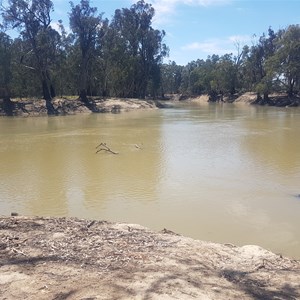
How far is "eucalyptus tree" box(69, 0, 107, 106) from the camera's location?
136 feet

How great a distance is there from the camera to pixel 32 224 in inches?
223

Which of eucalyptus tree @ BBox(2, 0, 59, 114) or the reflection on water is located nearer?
the reflection on water

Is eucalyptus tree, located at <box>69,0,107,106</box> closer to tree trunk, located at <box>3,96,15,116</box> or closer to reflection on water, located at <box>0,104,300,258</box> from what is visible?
tree trunk, located at <box>3,96,15,116</box>

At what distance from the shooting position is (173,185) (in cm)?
1062

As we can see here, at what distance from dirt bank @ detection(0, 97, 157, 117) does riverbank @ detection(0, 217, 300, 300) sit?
3431 centimetres

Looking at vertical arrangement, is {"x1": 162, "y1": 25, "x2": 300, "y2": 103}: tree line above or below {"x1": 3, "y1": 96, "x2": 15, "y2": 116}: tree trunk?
above

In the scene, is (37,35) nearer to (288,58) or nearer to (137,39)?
(137,39)

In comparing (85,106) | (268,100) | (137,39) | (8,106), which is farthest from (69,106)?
(268,100)

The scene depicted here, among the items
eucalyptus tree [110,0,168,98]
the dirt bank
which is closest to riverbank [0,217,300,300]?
the dirt bank

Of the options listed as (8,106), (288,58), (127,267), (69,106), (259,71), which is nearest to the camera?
(127,267)

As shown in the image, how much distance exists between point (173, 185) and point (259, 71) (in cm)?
6019

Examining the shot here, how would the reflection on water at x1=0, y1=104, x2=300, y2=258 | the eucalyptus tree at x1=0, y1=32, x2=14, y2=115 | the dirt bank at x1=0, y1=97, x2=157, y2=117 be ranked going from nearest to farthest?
the reflection on water at x1=0, y1=104, x2=300, y2=258 → the eucalyptus tree at x1=0, y1=32, x2=14, y2=115 → the dirt bank at x1=0, y1=97, x2=157, y2=117

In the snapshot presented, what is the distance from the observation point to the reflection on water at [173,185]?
755cm

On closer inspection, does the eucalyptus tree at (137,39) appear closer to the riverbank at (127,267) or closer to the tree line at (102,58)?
the tree line at (102,58)
